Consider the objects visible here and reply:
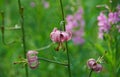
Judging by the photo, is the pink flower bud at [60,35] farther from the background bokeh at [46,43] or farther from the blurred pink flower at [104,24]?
the background bokeh at [46,43]

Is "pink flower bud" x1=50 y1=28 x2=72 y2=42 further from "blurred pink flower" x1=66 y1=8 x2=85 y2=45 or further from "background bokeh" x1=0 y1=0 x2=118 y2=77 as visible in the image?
"blurred pink flower" x1=66 y1=8 x2=85 y2=45

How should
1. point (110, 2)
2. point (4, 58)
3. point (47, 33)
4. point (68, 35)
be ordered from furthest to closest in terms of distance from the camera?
point (4, 58) < point (47, 33) < point (110, 2) < point (68, 35)

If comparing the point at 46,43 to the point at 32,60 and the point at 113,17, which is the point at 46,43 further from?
the point at 32,60

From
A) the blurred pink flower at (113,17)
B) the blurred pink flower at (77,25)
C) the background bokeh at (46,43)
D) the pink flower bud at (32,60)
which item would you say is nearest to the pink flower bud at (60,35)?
the pink flower bud at (32,60)

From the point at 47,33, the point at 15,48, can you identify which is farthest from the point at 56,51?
→ the point at 15,48

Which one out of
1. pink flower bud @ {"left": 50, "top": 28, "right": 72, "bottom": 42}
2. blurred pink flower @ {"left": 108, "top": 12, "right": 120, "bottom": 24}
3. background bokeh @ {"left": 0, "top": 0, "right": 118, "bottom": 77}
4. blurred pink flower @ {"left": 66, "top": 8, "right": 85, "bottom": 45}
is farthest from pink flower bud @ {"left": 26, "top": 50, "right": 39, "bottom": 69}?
blurred pink flower @ {"left": 66, "top": 8, "right": 85, "bottom": 45}

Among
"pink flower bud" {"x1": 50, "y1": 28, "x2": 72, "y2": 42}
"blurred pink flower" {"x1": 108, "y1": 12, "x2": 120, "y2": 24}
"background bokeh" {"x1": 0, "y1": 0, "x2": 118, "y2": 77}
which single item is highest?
"blurred pink flower" {"x1": 108, "y1": 12, "x2": 120, "y2": 24}

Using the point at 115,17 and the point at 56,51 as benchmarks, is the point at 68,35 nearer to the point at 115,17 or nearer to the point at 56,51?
the point at 56,51

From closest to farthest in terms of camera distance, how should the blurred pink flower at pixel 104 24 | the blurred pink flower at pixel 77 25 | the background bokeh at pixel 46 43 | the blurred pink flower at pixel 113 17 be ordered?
the blurred pink flower at pixel 113 17 → the blurred pink flower at pixel 104 24 → the background bokeh at pixel 46 43 → the blurred pink flower at pixel 77 25
